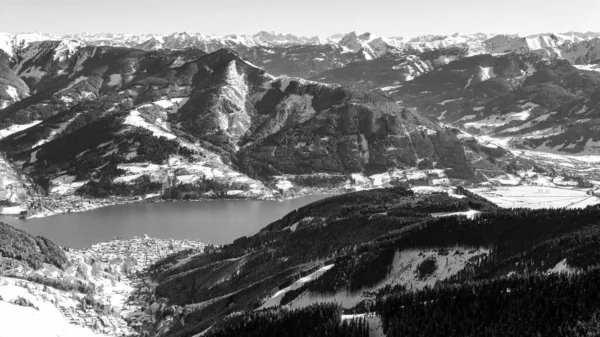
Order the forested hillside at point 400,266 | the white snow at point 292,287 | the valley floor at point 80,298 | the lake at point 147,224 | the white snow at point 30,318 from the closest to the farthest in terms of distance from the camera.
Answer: the forested hillside at point 400,266 < the white snow at point 30,318 < the white snow at point 292,287 < the valley floor at point 80,298 < the lake at point 147,224

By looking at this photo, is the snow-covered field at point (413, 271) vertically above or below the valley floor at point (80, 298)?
above

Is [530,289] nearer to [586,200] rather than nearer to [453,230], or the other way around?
[453,230]

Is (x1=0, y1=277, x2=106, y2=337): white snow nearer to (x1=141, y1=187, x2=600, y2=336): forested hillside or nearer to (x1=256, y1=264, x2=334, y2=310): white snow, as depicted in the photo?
(x1=141, y1=187, x2=600, y2=336): forested hillside

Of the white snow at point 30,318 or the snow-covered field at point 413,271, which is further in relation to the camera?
the white snow at point 30,318

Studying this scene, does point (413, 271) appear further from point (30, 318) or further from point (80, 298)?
point (80, 298)

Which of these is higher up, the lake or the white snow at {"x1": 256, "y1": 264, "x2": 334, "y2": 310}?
the white snow at {"x1": 256, "y1": 264, "x2": 334, "y2": 310}

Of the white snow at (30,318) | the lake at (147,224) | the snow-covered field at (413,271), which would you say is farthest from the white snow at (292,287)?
the lake at (147,224)

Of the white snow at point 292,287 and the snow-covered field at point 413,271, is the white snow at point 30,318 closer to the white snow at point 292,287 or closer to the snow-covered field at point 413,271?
the white snow at point 292,287

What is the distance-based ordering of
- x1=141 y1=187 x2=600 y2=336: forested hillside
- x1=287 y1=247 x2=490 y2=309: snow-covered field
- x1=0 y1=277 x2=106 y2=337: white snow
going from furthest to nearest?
x1=0 y1=277 x2=106 y2=337: white snow < x1=287 y1=247 x2=490 y2=309: snow-covered field < x1=141 y1=187 x2=600 y2=336: forested hillside

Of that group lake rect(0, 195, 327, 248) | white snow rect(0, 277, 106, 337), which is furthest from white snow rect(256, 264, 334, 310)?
lake rect(0, 195, 327, 248)

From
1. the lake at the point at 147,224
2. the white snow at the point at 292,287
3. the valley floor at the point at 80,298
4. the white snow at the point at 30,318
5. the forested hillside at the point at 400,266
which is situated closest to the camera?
the forested hillside at the point at 400,266
